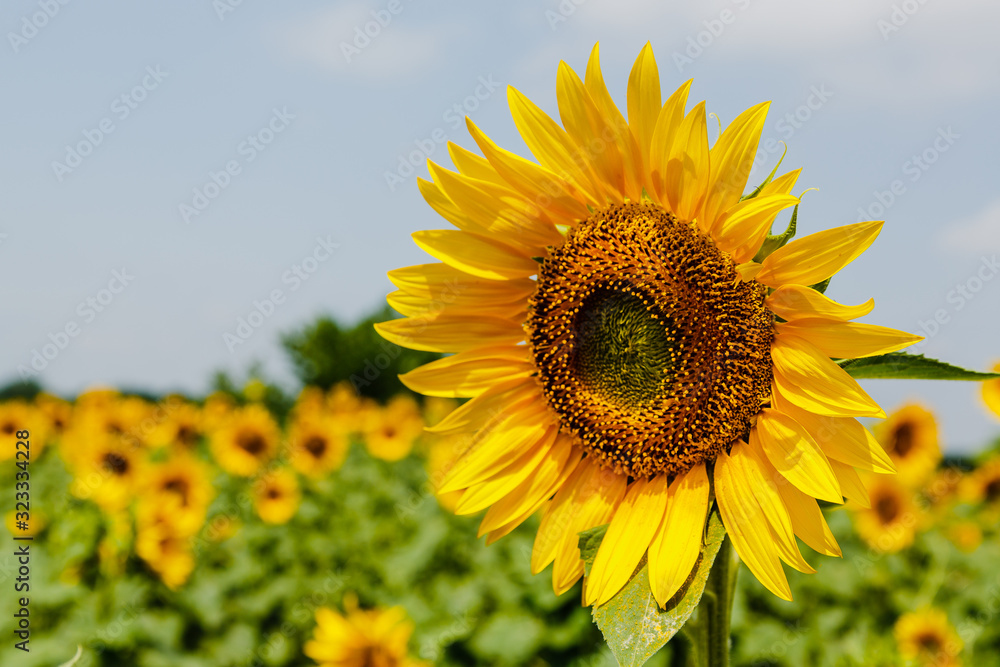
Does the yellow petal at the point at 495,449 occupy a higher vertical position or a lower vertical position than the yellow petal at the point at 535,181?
lower

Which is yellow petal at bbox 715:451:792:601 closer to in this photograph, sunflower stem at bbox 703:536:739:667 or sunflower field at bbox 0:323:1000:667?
sunflower stem at bbox 703:536:739:667

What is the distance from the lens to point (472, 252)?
174 cm

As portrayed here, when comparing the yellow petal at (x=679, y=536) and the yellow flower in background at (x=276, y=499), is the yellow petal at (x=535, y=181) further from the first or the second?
the yellow flower in background at (x=276, y=499)

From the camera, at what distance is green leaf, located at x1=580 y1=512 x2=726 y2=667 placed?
1273mm

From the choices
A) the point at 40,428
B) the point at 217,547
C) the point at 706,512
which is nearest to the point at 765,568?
the point at 706,512

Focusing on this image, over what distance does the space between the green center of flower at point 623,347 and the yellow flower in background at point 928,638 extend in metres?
3.94

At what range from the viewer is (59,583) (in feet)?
16.7

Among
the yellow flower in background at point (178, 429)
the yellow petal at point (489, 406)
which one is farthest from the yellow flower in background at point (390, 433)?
Answer: the yellow petal at point (489, 406)

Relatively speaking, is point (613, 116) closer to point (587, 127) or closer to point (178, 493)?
point (587, 127)

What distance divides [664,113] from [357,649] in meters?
3.55

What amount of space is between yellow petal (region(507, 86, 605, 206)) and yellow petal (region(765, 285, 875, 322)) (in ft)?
1.46

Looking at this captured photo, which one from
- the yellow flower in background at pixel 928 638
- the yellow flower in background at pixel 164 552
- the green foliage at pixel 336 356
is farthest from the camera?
the green foliage at pixel 336 356

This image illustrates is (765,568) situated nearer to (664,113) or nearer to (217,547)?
(664,113)

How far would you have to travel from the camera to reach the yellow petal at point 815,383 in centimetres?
135
